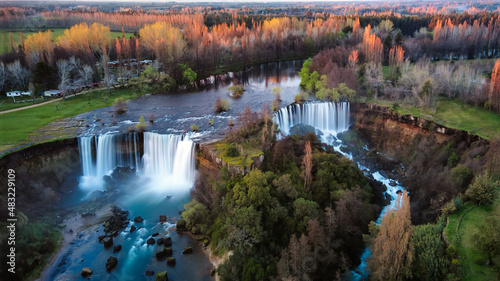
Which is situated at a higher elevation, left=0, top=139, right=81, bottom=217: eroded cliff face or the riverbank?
left=0, top=139, right=81, bottom=217: eroded cliff face

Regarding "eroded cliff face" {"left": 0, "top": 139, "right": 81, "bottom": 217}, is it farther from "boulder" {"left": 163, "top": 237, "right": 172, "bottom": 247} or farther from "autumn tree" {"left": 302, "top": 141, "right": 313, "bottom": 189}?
"autumn tree" {"left": 302, "top": 141, "right": 313, "bottom": 189}

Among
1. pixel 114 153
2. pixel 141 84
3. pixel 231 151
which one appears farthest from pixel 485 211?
pixel 141 84

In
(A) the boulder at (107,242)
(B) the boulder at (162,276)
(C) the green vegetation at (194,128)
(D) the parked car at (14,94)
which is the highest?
(D) the parked car at (14,94)

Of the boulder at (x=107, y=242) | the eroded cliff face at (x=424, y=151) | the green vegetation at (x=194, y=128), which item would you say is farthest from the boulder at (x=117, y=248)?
the eroded cliff face at (x=424, y=151)

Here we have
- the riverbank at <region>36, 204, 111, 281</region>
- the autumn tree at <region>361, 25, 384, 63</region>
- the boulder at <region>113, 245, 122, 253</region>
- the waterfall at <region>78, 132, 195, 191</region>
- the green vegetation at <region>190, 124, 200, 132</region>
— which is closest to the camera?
the riverbank at <region>36, 204, 111, 281</region>

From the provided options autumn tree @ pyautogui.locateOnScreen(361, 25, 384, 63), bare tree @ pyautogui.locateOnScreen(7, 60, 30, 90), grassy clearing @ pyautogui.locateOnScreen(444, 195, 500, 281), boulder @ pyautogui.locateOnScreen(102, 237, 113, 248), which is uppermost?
autumn tree @ pyautogui.locateOnScreen(361, 25, 384, 63)

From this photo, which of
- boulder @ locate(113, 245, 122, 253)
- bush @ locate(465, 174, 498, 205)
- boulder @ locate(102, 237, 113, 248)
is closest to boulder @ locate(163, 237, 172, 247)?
boulder @ locate(113, 245, 122, 253)

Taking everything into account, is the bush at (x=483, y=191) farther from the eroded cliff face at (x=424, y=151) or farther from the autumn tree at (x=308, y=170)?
the autumn tree at (x=308, y=170)
